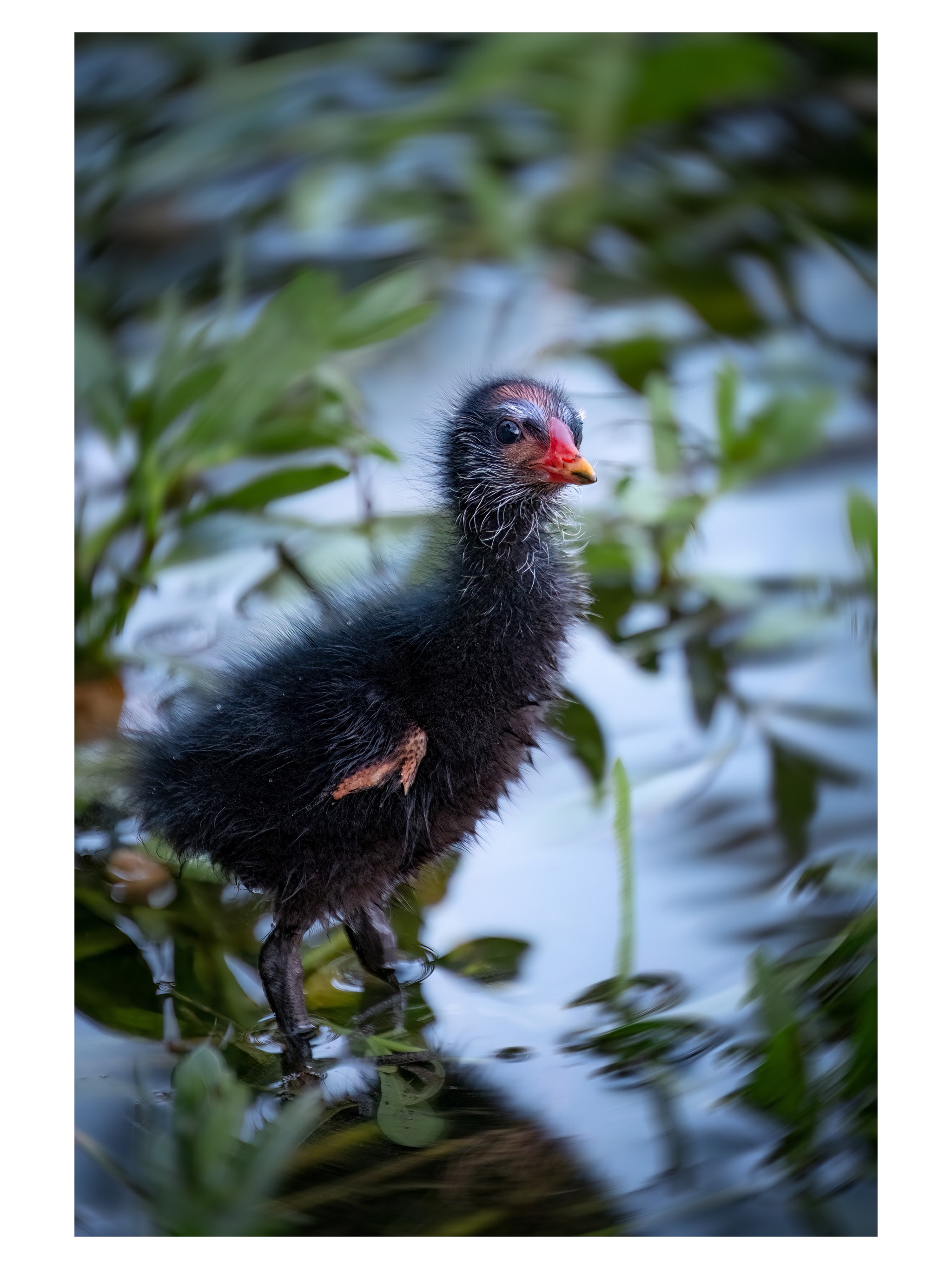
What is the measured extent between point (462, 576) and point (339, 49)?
1.87 ft

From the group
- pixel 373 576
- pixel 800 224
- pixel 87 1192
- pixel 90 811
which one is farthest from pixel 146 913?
pixel 800 224

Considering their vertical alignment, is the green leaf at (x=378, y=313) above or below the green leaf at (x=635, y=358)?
below

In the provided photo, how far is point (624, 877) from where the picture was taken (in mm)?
1125

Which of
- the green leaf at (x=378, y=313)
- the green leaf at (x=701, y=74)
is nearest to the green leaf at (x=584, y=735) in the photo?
the green leaf at (x=378, y=313)

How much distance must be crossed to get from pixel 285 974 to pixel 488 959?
0.60 feet

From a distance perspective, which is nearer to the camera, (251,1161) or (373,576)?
(251,1161)

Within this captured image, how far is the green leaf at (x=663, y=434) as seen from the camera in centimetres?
141

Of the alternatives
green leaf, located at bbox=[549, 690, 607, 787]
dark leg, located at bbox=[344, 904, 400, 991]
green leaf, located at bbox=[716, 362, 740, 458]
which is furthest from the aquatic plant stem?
green leaf, located at bbox=[716, 362, 740, 458]

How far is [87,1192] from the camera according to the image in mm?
936

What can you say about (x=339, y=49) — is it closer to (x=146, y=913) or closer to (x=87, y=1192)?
(x=146, y=913)

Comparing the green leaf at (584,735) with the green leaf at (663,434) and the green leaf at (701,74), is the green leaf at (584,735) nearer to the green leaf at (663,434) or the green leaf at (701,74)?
the green leaf at (663,434)

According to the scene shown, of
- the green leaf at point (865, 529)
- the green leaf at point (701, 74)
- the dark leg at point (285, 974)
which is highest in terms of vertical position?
the green leaf at point (701, 74)

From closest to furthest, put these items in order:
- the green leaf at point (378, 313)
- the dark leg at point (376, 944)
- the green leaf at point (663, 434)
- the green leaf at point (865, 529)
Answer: the dark leg at point (376, 944), the green leaf at point (865, 529), the green leaf at point (378, 313), the green leaf at point (663, 434)

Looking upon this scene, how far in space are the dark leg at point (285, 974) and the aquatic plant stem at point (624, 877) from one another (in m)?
0.27
